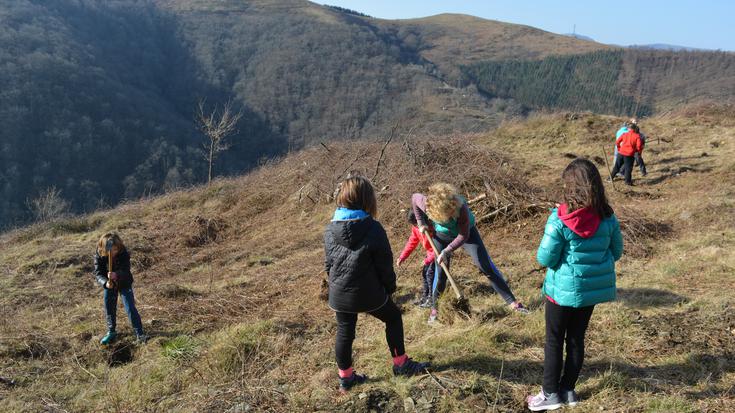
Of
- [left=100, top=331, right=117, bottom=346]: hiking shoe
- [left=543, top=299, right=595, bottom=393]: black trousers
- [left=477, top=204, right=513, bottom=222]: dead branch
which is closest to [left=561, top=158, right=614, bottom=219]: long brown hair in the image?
[left=543, top=299, right=595, bottom=393]: black trousers

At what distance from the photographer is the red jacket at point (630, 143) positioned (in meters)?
8.47

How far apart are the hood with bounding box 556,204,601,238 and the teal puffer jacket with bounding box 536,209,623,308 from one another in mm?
28

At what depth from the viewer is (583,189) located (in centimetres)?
231

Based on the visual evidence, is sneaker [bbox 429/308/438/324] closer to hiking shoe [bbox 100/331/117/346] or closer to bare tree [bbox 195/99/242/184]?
hiking shoe [bbox 100/331/117/346]

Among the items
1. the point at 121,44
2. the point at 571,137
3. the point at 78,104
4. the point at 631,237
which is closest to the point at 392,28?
the point at 121,44

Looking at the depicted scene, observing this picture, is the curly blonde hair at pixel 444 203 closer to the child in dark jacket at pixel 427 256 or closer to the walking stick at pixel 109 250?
the child in dark jacket at pixel 427 256

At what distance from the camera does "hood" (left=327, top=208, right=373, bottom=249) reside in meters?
2.69

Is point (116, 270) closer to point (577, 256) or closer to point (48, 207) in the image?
point (577, 256)

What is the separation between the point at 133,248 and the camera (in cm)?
977

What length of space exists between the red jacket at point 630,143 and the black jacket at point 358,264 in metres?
7.45

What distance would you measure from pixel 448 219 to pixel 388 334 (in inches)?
45.5


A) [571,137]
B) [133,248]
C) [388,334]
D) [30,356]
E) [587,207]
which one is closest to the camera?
[587,207]

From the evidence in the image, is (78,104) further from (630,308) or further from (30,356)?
(630,308)

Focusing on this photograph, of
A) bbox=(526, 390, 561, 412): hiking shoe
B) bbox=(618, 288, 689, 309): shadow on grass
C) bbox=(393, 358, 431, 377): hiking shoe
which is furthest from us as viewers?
bbox=(618, 288, 689, 309): shadow on grass
